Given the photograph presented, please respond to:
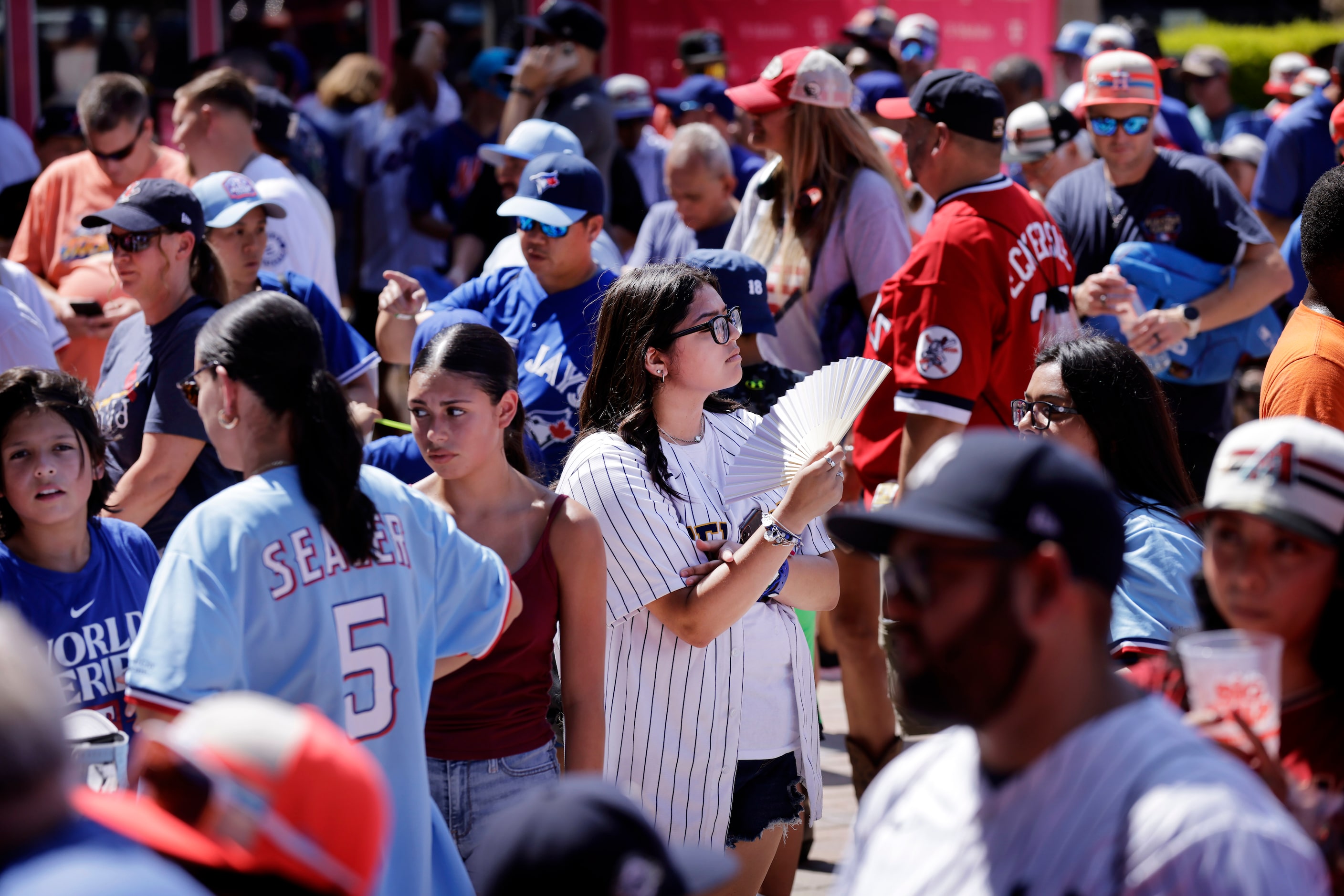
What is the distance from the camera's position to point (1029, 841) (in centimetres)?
168

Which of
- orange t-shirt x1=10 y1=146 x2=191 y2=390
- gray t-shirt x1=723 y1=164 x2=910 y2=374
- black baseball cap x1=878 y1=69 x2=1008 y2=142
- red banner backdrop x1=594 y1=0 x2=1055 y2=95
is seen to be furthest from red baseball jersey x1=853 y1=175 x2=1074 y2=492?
red banner backdrop x1=594 y1=0 x2=1055 y2=95

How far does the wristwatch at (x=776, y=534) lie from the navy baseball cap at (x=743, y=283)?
119cm

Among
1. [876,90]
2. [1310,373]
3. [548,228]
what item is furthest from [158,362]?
[876,90]

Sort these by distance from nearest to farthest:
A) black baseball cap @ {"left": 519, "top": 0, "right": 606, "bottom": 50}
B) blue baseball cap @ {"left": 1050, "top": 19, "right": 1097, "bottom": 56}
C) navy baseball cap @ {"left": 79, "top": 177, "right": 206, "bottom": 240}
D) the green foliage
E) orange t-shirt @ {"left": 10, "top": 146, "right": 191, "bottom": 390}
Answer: navy baseball cap @ {"left": 79, "top": 177, "right": 206, "bottom": 240} < orange t-shirt @ {"left": 10, "top": 146, "right": 191, "bottom": 390} < black baseball cap @ {"left": 519, "top": 0, "right": 606, "bottom": 50} < blue baseball cap @ {"left": 1050, "top": 19, "right": 1097, "bottom": 56} < the green foliage

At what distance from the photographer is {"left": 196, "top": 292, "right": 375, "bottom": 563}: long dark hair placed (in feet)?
8.16

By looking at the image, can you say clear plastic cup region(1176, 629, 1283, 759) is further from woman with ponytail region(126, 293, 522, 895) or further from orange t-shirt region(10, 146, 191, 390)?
orange t-shirt region(10, 146, 191, 390)

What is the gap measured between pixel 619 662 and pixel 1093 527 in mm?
1975

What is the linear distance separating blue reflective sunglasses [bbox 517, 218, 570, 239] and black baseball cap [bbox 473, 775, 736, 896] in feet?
10.6

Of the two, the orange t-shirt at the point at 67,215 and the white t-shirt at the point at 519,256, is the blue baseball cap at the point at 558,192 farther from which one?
the orange t-shirt at the point at 67,215

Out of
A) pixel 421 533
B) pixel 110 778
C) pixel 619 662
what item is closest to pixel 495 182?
pixel 619 662

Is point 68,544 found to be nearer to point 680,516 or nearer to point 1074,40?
point 680,516

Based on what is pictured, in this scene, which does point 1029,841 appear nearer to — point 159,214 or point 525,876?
point 525,876

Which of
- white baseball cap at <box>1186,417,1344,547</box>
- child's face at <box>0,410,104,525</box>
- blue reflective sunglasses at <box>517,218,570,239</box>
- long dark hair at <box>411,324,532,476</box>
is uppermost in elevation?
white baseball cap at <box>1186,417,1344,547</box>

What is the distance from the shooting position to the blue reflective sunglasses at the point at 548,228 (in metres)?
4.84
